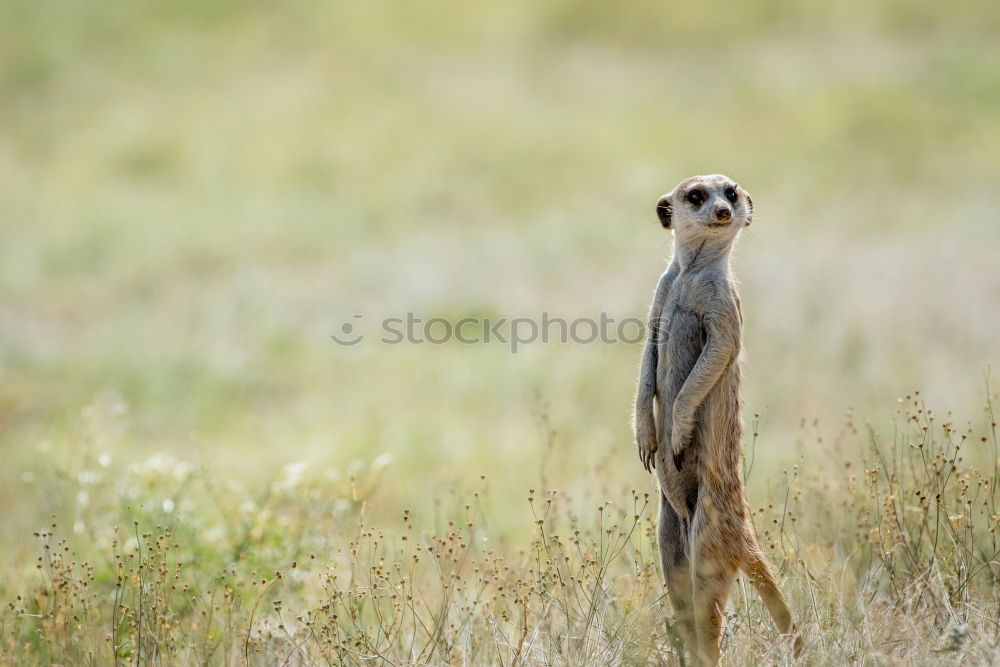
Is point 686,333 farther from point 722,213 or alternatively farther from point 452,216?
point 452,216

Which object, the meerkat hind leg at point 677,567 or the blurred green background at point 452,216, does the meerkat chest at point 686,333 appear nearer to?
the meerkat hind leg at point 677,567

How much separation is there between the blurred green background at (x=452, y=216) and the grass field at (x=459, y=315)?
0.08 m

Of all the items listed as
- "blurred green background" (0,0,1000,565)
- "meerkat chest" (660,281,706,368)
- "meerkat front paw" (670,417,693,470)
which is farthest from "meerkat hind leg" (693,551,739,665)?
"blurred green background" (0,0,1000,565)

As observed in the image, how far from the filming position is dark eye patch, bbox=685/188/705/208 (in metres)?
3.78

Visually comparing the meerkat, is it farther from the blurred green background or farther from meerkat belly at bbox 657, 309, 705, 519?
the blurred green background

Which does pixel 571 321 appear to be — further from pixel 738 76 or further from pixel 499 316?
pixel 738 76

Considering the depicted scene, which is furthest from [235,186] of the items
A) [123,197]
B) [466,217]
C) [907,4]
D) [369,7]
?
[907,4]

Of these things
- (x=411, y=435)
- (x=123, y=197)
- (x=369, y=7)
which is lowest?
(x=411, y=435)

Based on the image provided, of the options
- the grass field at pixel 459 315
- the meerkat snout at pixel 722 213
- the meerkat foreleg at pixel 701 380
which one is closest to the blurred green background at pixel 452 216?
the grass field at pixel 459 315

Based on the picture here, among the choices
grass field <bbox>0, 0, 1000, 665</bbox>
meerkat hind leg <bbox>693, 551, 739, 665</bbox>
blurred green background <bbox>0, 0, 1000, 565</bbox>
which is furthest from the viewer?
blurred green background <bbox>0, 0, 1000, 565</bbox>

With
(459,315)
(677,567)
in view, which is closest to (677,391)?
(677,567)

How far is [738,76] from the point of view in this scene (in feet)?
76.8

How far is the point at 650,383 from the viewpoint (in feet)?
12.6

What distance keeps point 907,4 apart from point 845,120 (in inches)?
278
